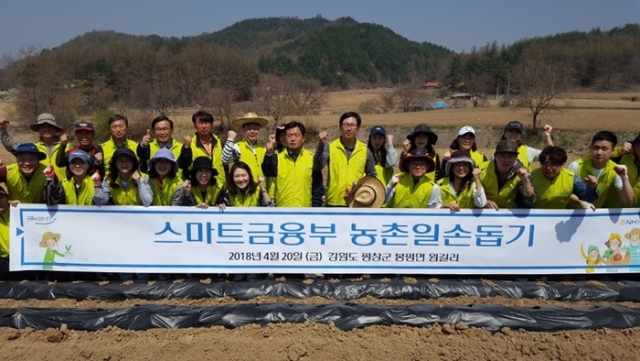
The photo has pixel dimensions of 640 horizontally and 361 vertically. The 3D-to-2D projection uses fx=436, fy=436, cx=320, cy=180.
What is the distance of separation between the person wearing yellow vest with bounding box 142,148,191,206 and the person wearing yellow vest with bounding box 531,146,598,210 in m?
Result: 4.00

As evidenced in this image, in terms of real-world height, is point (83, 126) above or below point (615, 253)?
above

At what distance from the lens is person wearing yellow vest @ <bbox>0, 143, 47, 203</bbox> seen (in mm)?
4922

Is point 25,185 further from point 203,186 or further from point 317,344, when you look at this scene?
point 317,344

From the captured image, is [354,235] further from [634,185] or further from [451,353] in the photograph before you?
[634,185]

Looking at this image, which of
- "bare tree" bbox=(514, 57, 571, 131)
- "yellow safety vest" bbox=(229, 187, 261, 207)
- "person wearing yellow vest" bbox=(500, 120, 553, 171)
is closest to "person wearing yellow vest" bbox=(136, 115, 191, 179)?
"yellow safety vest" bbox=(229, 187, 261, 207)

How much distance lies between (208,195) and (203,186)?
128 mm

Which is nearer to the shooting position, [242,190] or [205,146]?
[242,190]

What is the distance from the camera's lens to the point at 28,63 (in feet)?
118

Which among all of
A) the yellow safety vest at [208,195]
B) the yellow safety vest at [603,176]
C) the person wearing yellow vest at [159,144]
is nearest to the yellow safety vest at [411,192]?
the yellow safety vest at [603,176]

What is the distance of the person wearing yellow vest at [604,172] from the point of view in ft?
15.8

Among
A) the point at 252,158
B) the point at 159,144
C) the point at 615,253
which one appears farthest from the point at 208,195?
the point at 615,253

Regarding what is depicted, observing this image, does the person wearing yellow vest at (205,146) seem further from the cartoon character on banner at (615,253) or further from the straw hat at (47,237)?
the cartoon character on banner at (615,253)

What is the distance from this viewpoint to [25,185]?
16.5 ft

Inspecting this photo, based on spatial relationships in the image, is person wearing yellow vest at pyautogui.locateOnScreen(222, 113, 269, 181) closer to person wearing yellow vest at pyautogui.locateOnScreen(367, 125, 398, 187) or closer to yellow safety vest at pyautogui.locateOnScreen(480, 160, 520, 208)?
person wearing yellow vest at pyautogui.locateOnScreen(367, 125, 398, 187)
